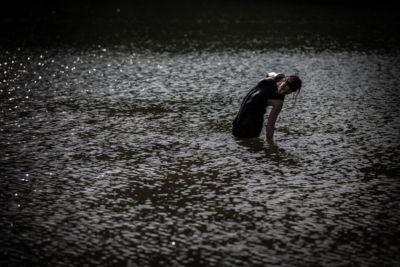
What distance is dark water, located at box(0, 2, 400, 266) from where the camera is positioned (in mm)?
3893

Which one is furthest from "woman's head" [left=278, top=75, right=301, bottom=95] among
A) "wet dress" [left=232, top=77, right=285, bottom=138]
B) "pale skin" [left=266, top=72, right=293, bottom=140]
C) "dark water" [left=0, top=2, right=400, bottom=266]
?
"dark water" [left=0, top=2, right=400, bottom=266]

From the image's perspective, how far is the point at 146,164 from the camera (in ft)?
18.4

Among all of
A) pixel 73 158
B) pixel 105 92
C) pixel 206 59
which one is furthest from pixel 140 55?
pixel 73 158

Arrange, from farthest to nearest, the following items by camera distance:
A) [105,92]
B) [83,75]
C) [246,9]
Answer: [246,9] → [83,75] → [105,92]

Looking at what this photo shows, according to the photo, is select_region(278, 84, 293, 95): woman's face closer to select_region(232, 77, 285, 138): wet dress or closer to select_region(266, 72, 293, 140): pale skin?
select_region(266, 72, 293, 140): pale skin

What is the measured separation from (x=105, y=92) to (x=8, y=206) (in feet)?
15.4

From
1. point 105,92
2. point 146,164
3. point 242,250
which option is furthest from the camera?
point 105,92

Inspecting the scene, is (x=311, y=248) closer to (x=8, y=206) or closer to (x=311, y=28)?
(x=8, y=206)

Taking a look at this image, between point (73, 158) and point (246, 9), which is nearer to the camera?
point (73, 158)

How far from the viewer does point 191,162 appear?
5.69 metres

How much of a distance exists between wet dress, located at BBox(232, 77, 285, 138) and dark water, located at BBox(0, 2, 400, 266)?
199 millimetres

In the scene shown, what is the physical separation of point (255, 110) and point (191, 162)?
1.36 metres

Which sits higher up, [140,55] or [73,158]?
[140,55]

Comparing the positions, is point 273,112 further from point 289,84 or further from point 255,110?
point 289,84
